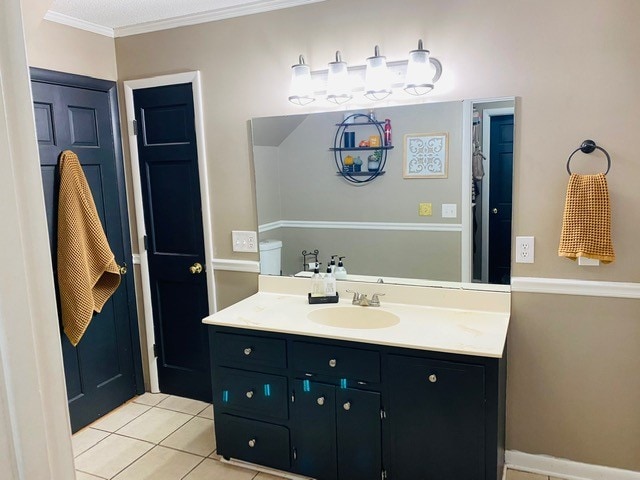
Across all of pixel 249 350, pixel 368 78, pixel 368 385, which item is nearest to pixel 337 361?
pixel 368 385

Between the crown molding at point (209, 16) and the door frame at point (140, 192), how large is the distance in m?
0.29

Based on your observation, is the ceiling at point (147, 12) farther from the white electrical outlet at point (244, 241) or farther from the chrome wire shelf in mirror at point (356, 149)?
the white electrical outlet at point (244, 241)

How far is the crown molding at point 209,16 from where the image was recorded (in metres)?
2.68

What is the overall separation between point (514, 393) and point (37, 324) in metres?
2.47

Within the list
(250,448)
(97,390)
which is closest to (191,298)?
(97,390)

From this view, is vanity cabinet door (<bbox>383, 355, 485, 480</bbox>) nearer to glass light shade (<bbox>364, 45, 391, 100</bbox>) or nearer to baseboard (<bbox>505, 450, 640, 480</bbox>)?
baseboard (<bbox>505, 450, 640, 480</bbox>)

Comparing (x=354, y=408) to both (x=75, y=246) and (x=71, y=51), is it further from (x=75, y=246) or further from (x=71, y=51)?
(x=71, y=51)

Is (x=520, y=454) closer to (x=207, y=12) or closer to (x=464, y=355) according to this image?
(x=464, y=355)

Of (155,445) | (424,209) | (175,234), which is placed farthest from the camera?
(175,234)

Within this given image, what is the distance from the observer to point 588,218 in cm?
217

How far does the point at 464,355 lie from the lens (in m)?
2.03

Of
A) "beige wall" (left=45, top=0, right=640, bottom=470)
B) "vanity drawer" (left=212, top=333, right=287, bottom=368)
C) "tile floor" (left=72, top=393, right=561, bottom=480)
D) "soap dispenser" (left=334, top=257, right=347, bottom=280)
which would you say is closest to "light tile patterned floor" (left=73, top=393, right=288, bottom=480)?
"tile floor" (left=72, top=393, right=561, bottom=480)

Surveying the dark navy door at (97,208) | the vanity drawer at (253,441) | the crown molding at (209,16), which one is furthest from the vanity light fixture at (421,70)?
the dark navy door at (97,208)

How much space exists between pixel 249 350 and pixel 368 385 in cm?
62
